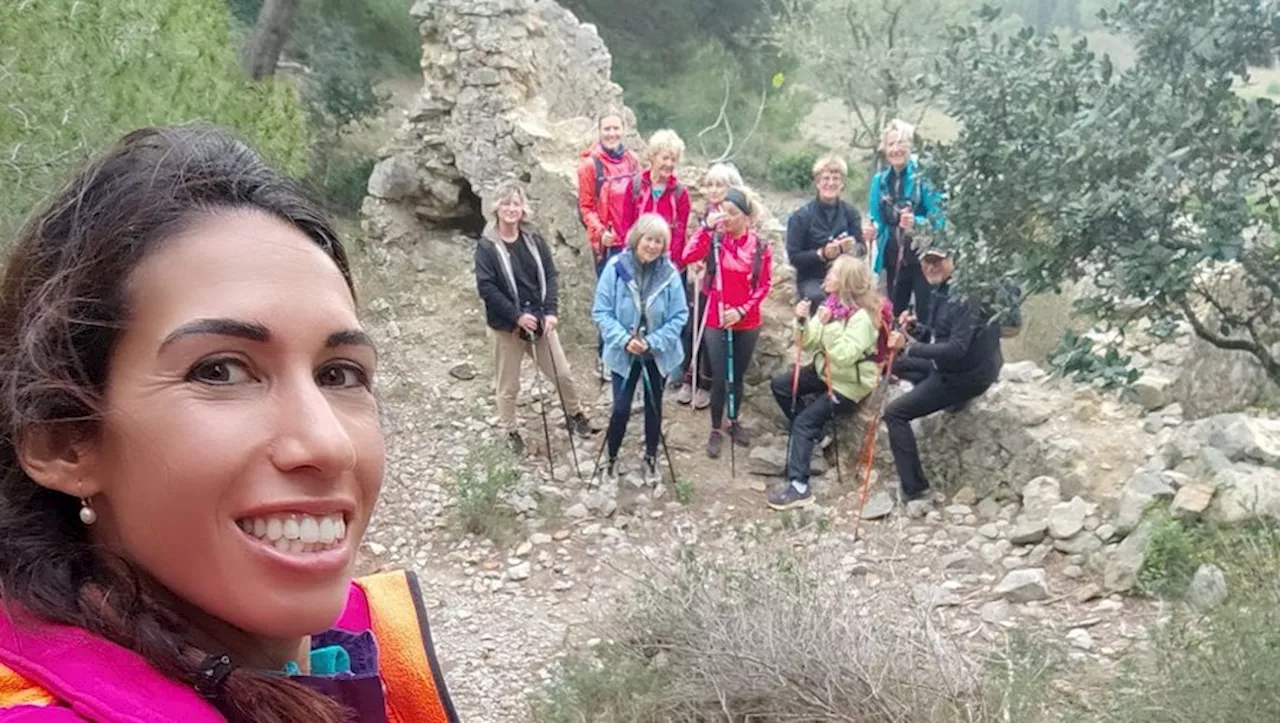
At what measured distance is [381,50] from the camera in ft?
45.5

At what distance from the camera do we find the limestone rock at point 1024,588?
4.62 metres

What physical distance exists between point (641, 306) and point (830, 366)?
111 centimetres

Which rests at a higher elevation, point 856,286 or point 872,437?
point 856,286

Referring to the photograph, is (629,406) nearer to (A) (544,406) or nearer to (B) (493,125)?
(A) (544,406)

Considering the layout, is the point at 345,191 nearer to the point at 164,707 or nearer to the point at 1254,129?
the point at 1254,129

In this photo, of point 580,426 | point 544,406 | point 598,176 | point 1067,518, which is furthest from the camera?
point 544,406

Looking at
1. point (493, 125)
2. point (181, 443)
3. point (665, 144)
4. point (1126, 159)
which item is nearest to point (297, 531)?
point (181, 443)

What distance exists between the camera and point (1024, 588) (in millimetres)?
4629

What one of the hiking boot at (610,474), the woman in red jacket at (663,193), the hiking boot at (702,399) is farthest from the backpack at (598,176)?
the hiking boot at (610,474)

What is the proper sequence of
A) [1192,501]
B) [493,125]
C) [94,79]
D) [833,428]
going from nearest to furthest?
[94,79] → [1192,501] → [833,428] → [493,125]

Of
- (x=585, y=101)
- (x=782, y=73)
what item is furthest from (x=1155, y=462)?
(x=782, y=73)

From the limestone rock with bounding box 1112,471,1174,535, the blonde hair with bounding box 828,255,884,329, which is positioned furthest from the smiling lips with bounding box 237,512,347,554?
the blonde hair with bounding box 828,255,884,329

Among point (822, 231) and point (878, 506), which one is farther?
point (822, 231)

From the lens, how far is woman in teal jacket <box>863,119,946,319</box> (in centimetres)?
618
